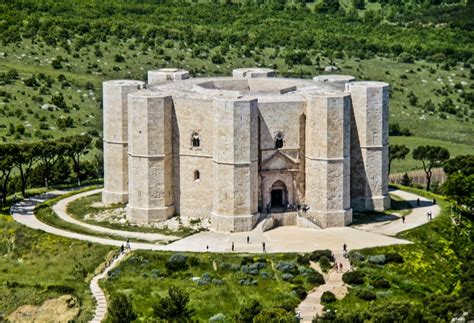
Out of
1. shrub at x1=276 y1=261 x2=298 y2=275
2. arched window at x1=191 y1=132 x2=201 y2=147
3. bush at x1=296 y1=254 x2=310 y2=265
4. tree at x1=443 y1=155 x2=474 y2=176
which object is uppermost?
arched window at x1=191 y1=132 x2=201 y2=147

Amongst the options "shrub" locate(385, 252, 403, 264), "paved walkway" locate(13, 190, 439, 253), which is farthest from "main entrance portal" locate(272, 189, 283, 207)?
"shrub" locate(385, 252, 403, 264)

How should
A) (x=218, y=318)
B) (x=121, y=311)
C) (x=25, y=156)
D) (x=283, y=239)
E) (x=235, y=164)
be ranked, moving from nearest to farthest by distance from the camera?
(x=121, y=311) → (x=218, y=318) → (x=283, y=239) → (x=235, y=164) → (x=25, y=156)

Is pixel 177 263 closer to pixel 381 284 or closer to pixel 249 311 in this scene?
pixel 249 311

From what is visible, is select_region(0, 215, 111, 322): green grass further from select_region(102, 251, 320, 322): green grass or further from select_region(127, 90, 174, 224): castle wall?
select_region(127, 90, 174, 224): castle wall

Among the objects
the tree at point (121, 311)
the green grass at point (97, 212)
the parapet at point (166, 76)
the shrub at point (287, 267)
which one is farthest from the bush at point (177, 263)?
the parapet at point (166, 76)

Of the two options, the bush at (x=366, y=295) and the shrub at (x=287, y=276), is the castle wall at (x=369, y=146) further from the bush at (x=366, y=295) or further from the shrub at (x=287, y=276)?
the bush at (x=366, y=295)

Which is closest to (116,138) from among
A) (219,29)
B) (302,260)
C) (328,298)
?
(302,260)
